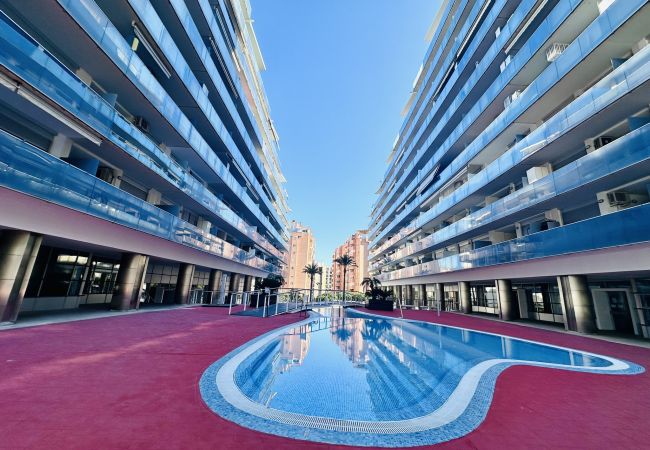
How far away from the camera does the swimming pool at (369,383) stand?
12.6 feet

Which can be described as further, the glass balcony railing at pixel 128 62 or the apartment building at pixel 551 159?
the apartment building at pixel 551 159

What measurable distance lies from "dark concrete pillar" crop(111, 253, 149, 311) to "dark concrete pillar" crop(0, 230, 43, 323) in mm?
5465

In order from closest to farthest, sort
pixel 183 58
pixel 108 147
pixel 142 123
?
1. pixel 108 147
2. pixel 142 123
3. pixel 183 58

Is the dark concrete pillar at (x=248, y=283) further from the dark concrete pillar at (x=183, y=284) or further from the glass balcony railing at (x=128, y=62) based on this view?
the glass balcony railing at (x=128, y=62)

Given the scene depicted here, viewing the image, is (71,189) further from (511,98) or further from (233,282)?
(511,98)

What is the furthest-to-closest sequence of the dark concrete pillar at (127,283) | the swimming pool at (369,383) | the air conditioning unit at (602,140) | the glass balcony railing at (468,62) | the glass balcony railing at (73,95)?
the glass balcony railing at (468,62), the dark concrete pillar at (127,283), the air conditioning unit at (602,140), the glass balcony railing at (73,95), the swimming pool at (369,383)

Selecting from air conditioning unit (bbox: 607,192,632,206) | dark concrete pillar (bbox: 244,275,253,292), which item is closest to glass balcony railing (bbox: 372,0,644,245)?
air conditioning unit (bbox: 607,192,632,206)

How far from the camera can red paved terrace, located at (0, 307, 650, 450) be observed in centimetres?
324

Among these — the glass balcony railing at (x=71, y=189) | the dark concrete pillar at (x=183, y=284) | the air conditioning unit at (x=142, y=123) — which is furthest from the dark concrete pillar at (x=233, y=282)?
the air conditioning unit at (x=142, y=123)

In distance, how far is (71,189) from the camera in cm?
990

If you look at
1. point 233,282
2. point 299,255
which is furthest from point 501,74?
point 299,255

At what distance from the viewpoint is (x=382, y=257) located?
178 feet

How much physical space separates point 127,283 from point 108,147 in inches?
Answer: 297

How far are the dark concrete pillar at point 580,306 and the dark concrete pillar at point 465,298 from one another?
11432 millimetres
